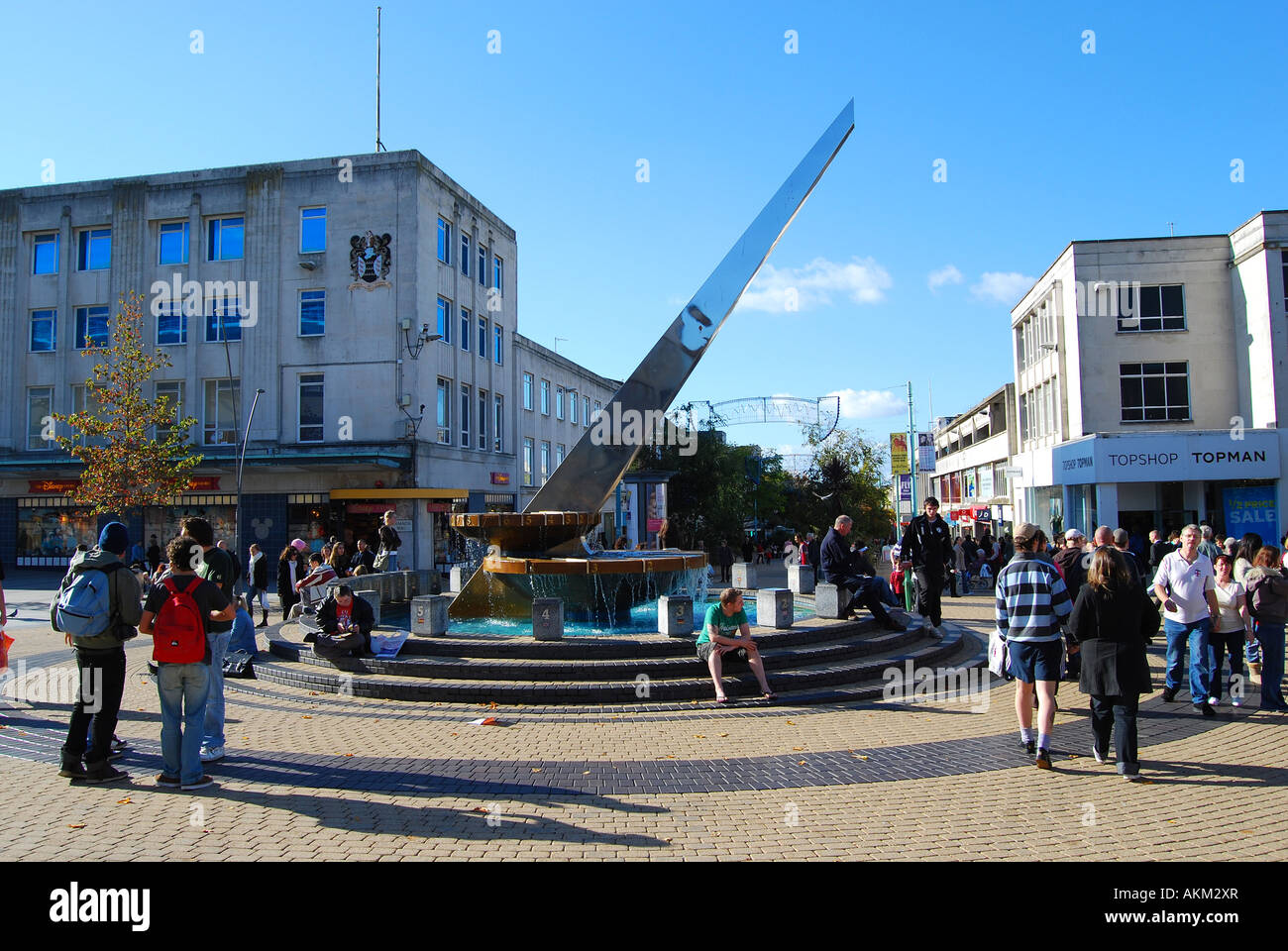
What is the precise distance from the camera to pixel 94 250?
1332 inches

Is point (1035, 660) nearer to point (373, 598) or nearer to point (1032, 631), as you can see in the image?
point (1032, 631)

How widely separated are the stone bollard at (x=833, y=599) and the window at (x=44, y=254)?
3739 cm

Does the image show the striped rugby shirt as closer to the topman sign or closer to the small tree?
the topman sign

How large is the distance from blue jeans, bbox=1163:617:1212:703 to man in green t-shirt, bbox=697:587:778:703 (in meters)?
4.35

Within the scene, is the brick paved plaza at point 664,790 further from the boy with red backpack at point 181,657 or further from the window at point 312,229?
the window at point 312,229

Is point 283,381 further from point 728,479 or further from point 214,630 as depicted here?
point 214,630

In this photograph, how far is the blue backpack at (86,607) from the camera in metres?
6.03

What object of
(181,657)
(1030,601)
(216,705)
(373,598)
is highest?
(1030,601)

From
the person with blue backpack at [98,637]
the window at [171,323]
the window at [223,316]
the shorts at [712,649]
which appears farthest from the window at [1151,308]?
the window at [171,323]

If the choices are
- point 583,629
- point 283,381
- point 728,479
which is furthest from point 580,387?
point 583,629

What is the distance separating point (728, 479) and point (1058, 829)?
33651 millimetres

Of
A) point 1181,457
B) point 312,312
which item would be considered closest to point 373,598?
point 312,312

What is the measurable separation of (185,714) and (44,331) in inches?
1451

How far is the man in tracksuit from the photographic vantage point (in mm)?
11727
